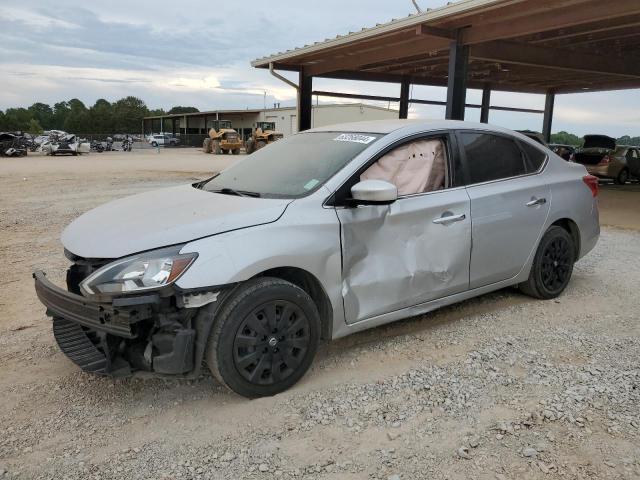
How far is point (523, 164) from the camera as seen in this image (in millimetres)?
4660

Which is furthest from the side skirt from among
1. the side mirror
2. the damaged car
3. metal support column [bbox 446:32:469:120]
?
metal support column [bbox 446:32:469:120]

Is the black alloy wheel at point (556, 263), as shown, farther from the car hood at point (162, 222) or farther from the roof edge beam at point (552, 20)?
the roof edge beam at point (552, 20)

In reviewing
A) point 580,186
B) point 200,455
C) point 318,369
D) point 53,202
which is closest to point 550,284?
point 580,186

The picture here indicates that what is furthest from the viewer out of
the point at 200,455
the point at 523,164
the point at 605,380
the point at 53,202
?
the point at 53,202

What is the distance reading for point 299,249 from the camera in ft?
10.3

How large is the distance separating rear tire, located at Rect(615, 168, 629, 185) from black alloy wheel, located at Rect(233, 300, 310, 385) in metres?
19.3

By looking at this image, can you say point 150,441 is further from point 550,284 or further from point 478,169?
point 550,284

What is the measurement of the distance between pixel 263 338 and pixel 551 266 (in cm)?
306

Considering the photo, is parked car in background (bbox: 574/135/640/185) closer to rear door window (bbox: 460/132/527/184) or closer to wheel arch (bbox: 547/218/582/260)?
wheel arch (bbox: 547/218/582/260)

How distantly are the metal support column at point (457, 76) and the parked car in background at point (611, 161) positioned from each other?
9.15 m

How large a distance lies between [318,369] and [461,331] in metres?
1.29

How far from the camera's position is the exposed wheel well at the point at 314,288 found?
127 inches

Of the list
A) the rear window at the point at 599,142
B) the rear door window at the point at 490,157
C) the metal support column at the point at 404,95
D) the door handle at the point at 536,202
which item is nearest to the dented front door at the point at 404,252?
the rear door window at the point at 490,157

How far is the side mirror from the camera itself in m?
3.26
